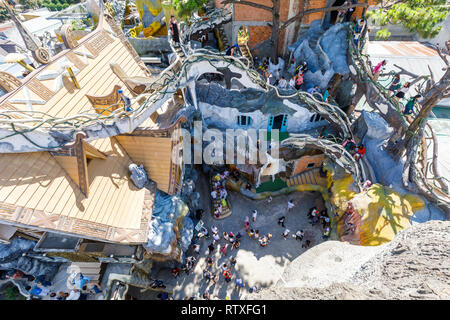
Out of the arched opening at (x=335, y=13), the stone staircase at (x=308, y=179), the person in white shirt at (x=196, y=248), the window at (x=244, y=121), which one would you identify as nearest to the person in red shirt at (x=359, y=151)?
the stone staircase at (x=308, y=179)

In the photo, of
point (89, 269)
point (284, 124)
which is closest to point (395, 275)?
point (89, 269)

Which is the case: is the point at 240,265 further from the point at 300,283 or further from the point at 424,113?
the point at 424,113

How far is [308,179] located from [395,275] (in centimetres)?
1458

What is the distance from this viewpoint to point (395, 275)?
16.8 feet

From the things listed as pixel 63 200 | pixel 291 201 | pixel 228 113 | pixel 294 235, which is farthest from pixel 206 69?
pixel 294 235

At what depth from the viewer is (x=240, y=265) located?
15.7 metres

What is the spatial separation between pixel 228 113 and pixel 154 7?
15.6 meters

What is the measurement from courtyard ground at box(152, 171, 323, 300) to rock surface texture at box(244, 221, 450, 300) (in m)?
8.26

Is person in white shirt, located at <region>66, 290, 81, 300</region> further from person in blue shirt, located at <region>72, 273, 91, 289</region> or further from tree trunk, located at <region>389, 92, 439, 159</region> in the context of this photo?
tree trunk, located at <region>389, 92, 439, 159</region>

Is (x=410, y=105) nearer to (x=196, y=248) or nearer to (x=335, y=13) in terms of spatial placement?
(x=335, y=13)

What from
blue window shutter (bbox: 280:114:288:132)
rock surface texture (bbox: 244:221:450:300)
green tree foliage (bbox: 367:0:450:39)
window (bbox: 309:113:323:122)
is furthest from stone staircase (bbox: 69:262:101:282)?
green tree foliage (bbox: 367:0:450:39)

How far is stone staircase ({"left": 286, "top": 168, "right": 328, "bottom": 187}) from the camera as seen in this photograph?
19.0 metres

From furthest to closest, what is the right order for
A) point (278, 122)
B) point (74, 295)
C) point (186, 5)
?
point (278, 122) → point (186, 5) → point (74, 295)

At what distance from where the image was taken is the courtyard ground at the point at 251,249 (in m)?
14.8
